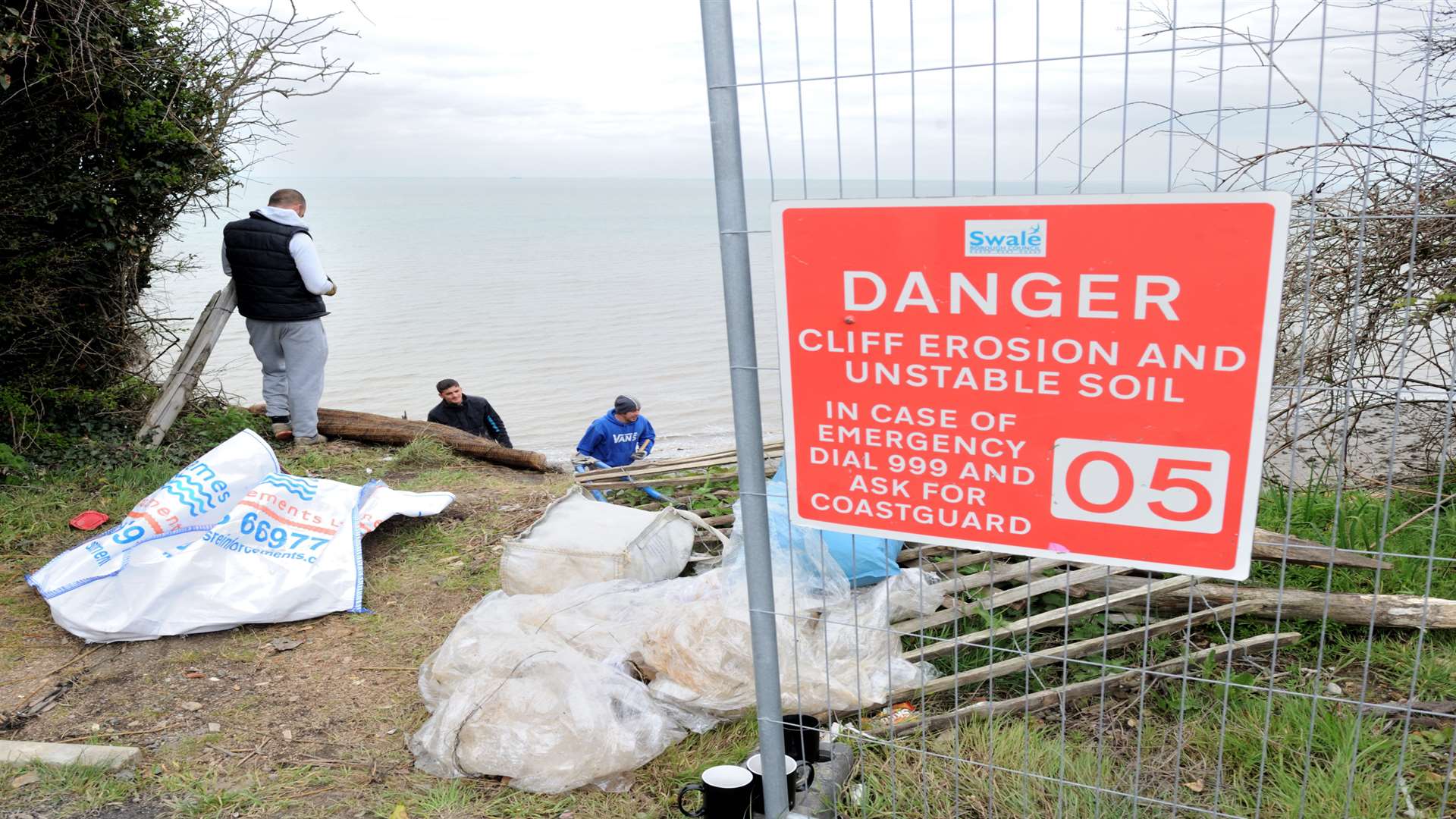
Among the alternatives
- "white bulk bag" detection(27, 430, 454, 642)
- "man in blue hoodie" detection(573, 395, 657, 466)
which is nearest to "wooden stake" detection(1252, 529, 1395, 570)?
"white bulk bag" detection(27, 430, 454, 642)

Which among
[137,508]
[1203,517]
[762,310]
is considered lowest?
[137,508]

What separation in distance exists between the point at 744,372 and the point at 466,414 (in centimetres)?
683

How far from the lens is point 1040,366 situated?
2.10m

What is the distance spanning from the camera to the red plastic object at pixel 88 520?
17.5 feet

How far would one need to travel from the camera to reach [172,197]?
276 inches

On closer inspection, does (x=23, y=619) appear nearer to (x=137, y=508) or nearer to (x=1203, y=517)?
(x=137, y=508)

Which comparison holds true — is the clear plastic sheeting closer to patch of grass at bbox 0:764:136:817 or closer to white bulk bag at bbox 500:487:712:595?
white bulk bag at bbox 500:487:712:595

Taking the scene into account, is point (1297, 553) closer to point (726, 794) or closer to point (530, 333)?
point (726, 794)

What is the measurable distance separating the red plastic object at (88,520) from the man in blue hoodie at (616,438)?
3.05 metres

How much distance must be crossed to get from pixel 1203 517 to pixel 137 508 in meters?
4.07

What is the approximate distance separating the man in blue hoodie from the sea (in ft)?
3.45

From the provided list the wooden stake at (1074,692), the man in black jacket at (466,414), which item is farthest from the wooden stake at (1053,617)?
the man in black jacket at (466,414)

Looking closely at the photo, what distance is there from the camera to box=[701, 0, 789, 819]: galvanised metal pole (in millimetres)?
2203

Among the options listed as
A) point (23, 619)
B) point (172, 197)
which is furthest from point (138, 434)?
point (23, 619)
